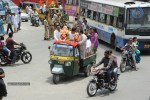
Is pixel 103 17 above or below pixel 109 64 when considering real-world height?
above

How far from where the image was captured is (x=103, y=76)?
14156mm

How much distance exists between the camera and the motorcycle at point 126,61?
18.4 metres

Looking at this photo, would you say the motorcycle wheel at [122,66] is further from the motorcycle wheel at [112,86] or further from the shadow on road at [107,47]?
the shadow on road at [107,47]

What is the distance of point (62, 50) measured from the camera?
635 inches

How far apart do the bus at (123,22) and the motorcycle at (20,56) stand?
17.7 feet

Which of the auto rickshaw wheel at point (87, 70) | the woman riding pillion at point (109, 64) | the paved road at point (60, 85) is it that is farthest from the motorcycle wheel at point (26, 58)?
the woman riding pillion at point (109, 64)

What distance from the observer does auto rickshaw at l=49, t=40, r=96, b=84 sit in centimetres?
1580

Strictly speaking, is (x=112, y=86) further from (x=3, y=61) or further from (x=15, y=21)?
(x=15, y=21)

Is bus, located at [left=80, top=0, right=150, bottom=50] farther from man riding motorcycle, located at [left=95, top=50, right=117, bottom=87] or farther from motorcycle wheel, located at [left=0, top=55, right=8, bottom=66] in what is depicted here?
man riding motorcycle, located at [left=95, top=50, right=117, bottom=87]

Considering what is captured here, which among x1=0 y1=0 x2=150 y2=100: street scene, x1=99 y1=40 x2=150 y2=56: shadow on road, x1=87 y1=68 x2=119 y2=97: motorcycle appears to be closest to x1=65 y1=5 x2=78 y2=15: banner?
x1=0 y1=0 x2=150 y2=100: street scene

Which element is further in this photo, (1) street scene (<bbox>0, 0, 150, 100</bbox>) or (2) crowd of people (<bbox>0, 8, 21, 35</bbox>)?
(2) crowd of people (<bbox>0, 8, 21, 35</bbox>)

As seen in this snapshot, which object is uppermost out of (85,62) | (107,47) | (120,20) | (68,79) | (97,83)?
(120,20)

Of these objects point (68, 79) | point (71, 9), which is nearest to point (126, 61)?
point (68, 79)

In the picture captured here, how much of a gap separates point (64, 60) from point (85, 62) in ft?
4.15
